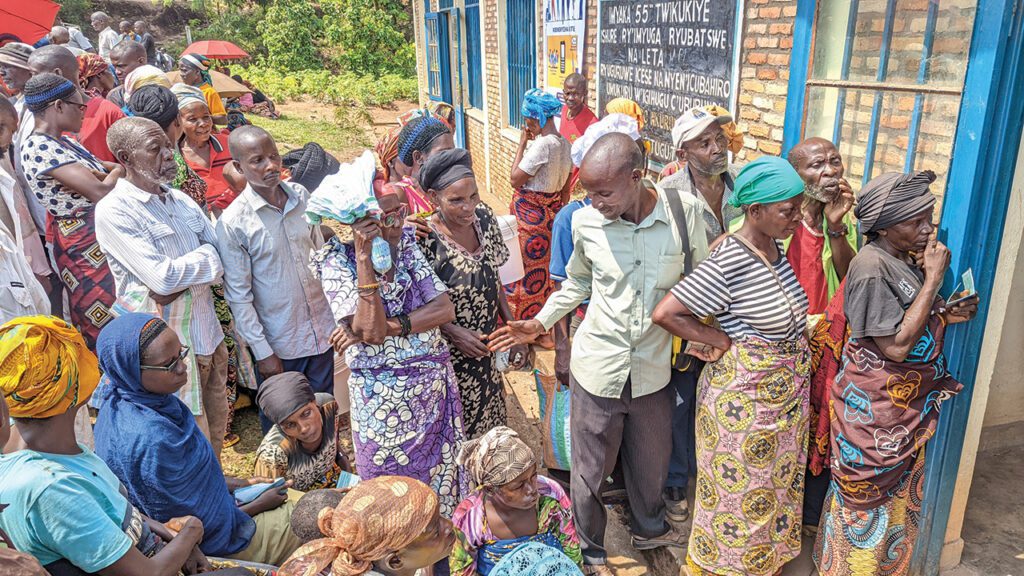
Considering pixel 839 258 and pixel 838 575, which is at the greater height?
pixel 839 258

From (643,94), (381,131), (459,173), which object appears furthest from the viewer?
(381,131)

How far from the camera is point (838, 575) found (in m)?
2.61

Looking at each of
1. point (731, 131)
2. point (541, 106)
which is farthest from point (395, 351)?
point (541, 106)

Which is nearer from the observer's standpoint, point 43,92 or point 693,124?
point 693,124

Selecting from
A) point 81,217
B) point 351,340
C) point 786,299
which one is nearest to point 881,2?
point 786,299

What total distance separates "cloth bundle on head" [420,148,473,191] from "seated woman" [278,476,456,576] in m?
1.24

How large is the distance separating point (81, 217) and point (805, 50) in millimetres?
3795

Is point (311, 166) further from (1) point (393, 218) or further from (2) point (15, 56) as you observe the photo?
(2) point (15, 56)

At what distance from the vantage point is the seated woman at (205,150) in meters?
4.41

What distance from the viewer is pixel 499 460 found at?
7.39 feet

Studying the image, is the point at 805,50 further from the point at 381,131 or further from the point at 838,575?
the point at 381,131

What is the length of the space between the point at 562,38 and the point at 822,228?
14.9 ft

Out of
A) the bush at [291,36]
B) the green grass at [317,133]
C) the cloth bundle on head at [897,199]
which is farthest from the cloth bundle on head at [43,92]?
the bush at [291,36]

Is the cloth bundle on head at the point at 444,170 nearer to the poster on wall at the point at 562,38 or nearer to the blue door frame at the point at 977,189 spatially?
the blue door frame at the point at 977,189
